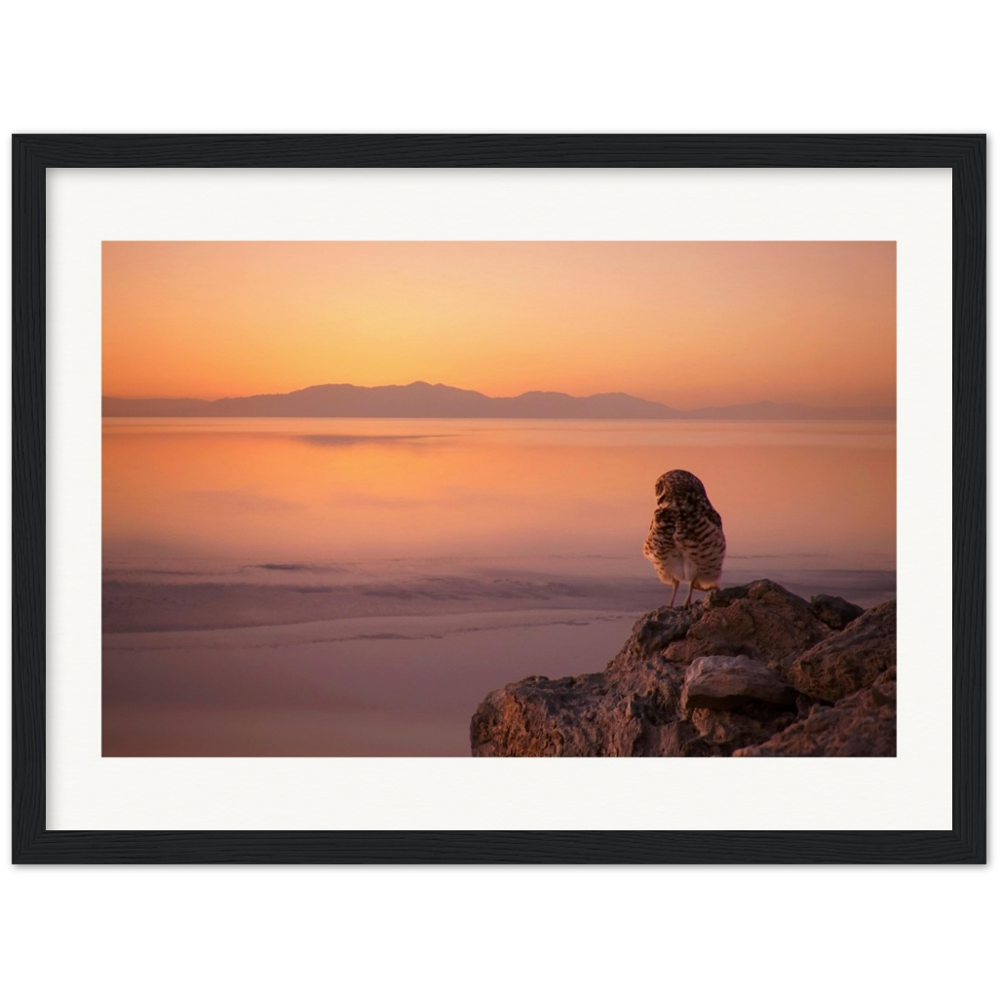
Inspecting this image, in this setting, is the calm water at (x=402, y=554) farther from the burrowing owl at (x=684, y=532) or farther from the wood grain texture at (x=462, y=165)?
the wood grain texture at (x=462, y=165)

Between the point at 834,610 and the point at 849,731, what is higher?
the point at 834,610

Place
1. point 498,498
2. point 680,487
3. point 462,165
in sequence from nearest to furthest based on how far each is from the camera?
point 462,165, point 680,487, point 498,498

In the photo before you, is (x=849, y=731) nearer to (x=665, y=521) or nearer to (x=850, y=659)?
(x=850, y=659)

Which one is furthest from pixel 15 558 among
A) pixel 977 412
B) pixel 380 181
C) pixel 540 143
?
pixel 977 412

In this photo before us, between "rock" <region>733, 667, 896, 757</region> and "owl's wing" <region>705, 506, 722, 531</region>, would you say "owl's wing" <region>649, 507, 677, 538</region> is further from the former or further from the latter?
"rock" <region>733, 667, 896, 757</region>

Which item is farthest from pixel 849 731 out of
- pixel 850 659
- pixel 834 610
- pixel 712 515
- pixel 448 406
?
pixel 448 406

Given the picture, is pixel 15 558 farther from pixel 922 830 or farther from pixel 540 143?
pixel 922 830

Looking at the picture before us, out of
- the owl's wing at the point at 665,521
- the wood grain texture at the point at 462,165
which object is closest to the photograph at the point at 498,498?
the owl's wing at the point at 665,521
